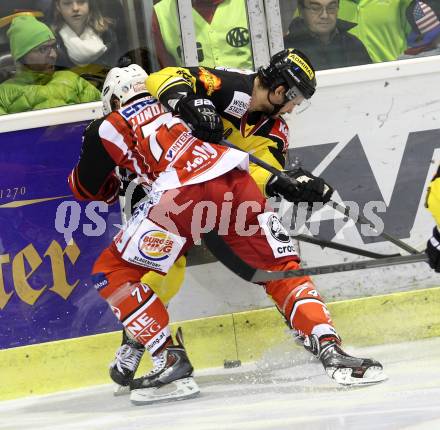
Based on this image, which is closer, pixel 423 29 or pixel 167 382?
pixel 167 382

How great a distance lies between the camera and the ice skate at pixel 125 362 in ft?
16.0

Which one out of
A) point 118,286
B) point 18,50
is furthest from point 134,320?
point 18,50

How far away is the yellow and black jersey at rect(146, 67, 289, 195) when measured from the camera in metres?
4.66

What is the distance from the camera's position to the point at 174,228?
4.62 m

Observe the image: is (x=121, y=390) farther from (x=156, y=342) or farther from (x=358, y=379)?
(x=358, y=379)

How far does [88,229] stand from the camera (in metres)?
5.27

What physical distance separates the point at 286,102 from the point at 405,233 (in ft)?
3.58

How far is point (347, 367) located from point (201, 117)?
1.19 m

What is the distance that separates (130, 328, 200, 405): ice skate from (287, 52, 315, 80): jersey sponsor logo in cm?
132

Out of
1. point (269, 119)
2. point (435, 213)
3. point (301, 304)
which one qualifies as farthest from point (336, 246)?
point (435, 213)

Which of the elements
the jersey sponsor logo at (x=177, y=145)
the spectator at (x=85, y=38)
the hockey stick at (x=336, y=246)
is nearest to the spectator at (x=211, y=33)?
the spectator at (x=85, y=38)

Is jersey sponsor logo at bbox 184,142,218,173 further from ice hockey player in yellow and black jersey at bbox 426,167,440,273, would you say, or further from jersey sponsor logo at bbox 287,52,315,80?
ice hockey player in yellow and black jersey at bbox 426,167,440,273

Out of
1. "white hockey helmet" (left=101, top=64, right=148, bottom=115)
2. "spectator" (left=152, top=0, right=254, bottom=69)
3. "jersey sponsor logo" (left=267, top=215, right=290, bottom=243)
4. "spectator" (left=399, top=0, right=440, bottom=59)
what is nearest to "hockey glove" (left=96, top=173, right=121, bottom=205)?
"white hockey helmet" (left=101, top=64, right=148, bottom=115)

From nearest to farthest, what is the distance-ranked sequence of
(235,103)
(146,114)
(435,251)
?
1. (435,251)
2. (146,114)
3. (235,103)
